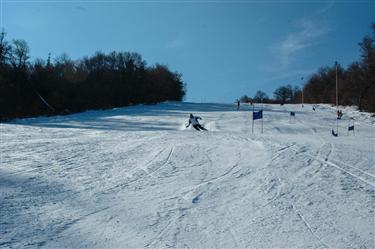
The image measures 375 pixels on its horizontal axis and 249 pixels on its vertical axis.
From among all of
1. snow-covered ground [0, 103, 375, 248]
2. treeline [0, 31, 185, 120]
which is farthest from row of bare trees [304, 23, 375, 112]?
snow-covered ground [0, 103, 375, 248]

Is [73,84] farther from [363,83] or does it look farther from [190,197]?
[190,197]

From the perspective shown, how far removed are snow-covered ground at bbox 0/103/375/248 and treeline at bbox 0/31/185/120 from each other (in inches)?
1265

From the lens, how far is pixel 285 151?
1620 cm

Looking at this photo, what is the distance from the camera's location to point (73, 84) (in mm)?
59656

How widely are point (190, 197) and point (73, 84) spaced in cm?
5222

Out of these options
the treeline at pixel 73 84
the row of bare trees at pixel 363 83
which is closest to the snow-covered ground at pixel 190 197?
the treeline at pixel 73 84

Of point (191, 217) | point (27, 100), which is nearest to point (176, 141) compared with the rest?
point (191, 217)

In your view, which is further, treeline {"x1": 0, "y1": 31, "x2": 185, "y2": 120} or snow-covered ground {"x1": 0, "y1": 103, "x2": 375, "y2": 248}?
treeline {"x1": 0, "y1": 31, "x2": 185, "y2": 120}

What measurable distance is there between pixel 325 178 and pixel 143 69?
67362mm

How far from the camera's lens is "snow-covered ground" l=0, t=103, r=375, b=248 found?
775 cm

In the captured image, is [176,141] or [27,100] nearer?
[176,141]

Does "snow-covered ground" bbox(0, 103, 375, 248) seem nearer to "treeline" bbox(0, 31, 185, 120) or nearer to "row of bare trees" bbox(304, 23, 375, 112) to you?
"treeline" bbox(0, 31, 185, 120)

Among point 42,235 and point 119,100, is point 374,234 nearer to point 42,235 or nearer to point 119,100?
point 42,235

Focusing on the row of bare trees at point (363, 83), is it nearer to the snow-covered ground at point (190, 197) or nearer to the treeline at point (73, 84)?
the treeline at point (73, 84)
